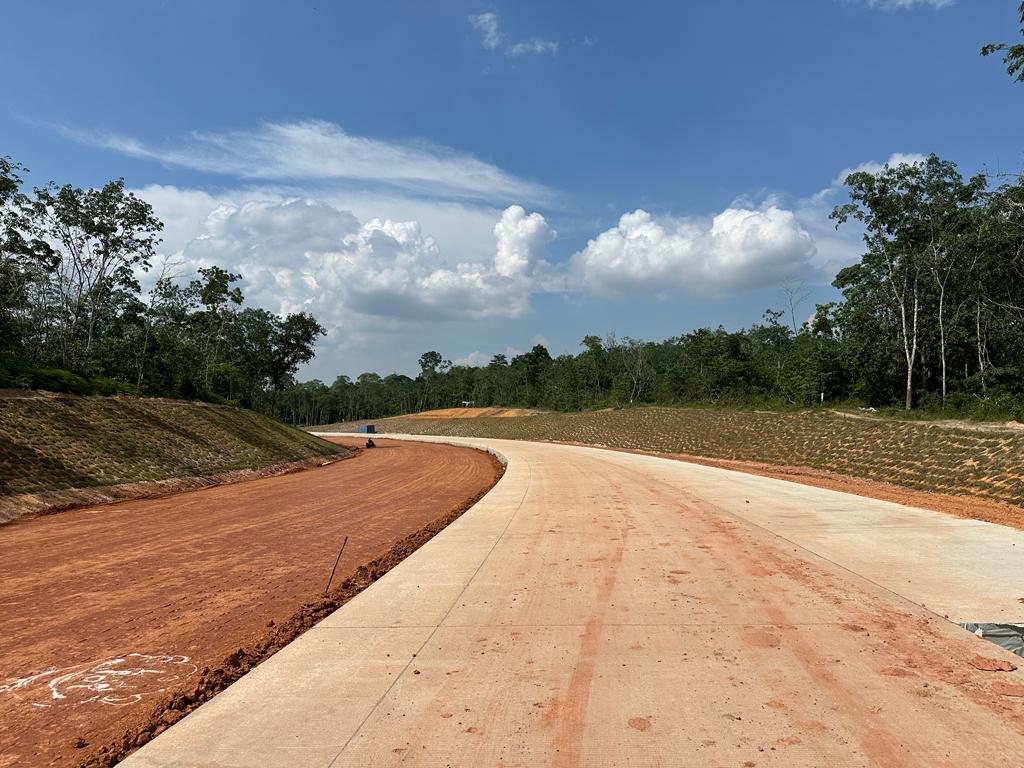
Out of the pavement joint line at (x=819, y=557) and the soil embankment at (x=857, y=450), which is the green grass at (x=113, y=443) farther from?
the soil embankment at (x=857, y=450)

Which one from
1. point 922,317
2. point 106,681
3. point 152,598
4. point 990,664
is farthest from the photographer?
point 922,317

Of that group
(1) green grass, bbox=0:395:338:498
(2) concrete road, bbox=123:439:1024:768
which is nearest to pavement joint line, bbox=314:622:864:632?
(2) concrete road, bbox=123:439:1024:768

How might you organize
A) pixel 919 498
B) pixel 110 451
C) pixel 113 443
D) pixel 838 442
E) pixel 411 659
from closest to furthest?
pixel 411 659 → pixel 919 498 → pixel 110 451 → pixel 113 443 → pixel 838 442

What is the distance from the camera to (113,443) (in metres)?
19.7

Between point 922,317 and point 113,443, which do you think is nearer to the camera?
point 113,443

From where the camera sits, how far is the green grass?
51.7ft

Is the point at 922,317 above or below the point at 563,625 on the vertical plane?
above

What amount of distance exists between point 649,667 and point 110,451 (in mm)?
20575

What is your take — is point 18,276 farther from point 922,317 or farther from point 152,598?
point 922,317

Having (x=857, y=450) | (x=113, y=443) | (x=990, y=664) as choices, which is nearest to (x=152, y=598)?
(x=990, y=664)

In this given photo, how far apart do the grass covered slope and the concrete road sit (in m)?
10.7

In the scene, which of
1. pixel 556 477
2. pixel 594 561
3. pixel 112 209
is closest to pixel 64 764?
pixel 594 561

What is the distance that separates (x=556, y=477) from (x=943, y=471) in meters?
12.4

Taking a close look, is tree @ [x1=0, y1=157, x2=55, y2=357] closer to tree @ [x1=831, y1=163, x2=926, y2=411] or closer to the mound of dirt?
the mound of dirt
